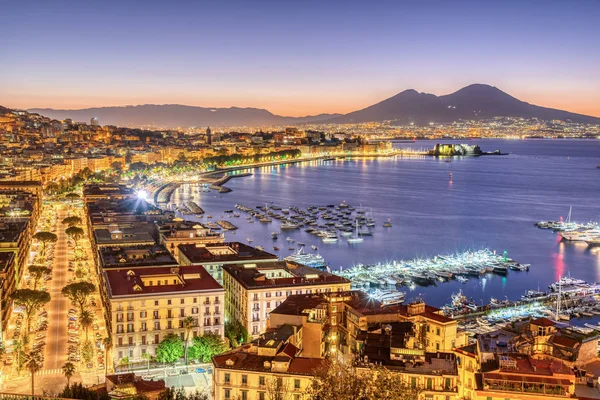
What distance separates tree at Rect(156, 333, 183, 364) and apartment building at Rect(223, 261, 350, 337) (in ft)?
8.39

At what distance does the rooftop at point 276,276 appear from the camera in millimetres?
17188

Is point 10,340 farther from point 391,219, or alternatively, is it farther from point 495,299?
point 391,219

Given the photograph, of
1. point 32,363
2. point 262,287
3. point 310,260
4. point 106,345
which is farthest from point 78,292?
point 310,260

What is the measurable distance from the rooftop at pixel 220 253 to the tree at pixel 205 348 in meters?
5.38

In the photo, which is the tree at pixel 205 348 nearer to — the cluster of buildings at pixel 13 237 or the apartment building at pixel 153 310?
the apartment building at pixel 153 310

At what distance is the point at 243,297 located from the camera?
55.9 feet

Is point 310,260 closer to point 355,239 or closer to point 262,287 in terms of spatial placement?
point 355,239

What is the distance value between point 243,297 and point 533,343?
8.08 metres

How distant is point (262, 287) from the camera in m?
16.7

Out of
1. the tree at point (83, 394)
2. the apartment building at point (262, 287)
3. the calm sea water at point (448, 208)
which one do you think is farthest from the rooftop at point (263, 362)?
the calm sea water at point (448, 208)

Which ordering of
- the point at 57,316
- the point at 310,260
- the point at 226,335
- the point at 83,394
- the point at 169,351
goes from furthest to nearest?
1. the point at 310,260
2. the point at 57,316
3. the point at 226,335
4. the point at 169,351
5. the point at 83,394

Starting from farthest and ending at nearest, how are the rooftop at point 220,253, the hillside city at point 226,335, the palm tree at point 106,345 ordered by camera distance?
the rooftop at point 220,253
the palm tree at point 106,345
the hillside city at point 226,335

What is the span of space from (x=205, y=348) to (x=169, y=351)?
0.84 metres

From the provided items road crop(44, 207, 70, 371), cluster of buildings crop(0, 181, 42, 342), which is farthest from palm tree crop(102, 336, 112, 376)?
cluster of buildings crop(0, 181, 42, 342)
